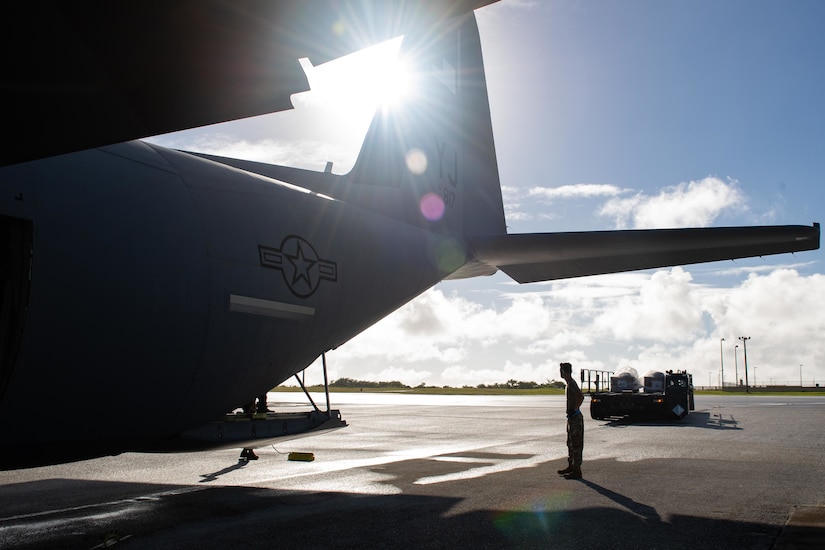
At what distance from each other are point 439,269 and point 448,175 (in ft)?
8.26

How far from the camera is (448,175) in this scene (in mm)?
13117

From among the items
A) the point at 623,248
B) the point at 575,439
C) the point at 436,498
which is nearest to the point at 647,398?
the point at 575,439

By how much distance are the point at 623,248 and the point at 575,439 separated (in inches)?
115

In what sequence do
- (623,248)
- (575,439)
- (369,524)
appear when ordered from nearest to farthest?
1. (369,524)
2. (623,248)
3. (575,439)

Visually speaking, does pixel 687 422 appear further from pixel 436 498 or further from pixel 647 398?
pixel 436 498

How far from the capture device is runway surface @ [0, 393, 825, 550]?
620 centimetres

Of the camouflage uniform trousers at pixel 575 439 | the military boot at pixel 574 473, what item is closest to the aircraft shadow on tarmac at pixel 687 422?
the camouflage uniform trousers at pixel 575 439

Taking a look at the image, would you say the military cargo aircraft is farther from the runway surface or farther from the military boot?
the military boot

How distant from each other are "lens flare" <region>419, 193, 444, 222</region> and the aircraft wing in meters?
0.88

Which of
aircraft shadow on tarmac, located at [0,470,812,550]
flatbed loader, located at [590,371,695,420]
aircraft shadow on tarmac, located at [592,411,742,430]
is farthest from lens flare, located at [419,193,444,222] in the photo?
flatbed loader, located at [590,371,695,420]

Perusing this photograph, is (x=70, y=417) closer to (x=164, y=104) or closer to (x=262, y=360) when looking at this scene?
(x=262, y=360)

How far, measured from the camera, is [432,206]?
Result: 12.1 m

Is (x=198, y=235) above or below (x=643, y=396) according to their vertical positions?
above

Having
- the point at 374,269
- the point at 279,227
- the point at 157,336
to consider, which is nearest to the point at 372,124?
the point at 374,269
